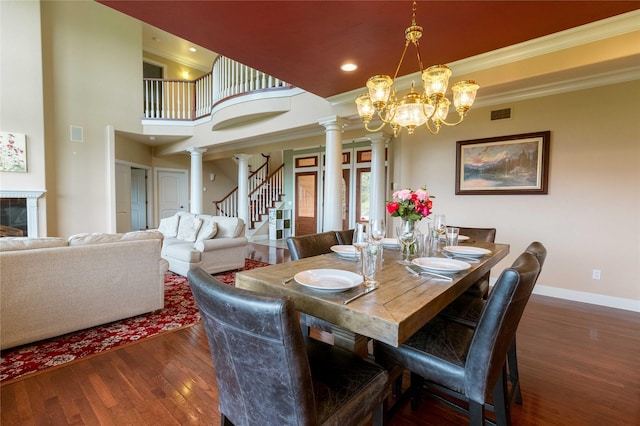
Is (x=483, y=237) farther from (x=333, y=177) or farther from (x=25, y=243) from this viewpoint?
(x=25, y=243)

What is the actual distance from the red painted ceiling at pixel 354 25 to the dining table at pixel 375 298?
71.2 inches

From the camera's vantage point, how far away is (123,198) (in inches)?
284

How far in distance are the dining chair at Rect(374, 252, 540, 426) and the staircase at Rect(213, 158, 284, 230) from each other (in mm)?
7038

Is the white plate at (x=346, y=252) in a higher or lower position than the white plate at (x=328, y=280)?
higher

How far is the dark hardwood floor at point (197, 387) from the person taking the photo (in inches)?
61.8

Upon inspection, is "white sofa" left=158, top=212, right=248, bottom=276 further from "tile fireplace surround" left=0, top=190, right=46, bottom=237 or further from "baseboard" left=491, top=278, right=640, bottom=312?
"baseboard" left=491, top=278, right=640, bottom=312

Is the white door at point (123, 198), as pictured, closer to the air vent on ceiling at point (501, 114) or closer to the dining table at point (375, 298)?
the dining table at point (375, 298)

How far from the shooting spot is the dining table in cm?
96

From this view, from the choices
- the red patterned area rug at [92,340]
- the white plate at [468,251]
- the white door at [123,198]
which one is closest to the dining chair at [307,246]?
the white plate at [468,251]

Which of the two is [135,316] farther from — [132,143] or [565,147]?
[132,143]

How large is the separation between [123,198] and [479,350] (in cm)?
823

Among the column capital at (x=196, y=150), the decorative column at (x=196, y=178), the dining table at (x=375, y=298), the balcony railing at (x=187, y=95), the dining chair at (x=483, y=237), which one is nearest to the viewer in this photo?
the dining table at (x=375, y=298)

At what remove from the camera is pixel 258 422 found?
0.94 metres

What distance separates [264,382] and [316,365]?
35 cm
